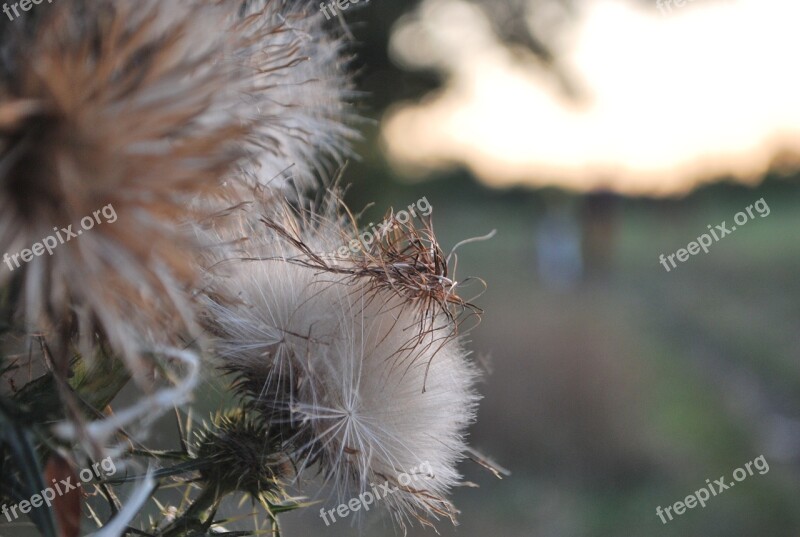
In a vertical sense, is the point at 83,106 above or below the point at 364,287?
above

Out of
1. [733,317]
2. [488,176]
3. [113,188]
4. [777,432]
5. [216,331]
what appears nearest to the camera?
[113,188]

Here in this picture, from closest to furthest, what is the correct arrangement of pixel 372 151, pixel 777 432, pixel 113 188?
pixel 113 188
pixel 372 151
pixel 777 432

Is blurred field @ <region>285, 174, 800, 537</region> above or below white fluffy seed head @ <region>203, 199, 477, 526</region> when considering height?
below

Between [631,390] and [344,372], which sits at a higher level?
[344,372]

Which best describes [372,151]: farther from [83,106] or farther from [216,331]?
[83,106]

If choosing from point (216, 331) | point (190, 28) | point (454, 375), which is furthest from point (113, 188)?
point (454, 375)

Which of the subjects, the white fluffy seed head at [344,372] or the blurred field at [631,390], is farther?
the blurred field at [631,390]

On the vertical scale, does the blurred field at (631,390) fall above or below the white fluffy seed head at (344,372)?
below

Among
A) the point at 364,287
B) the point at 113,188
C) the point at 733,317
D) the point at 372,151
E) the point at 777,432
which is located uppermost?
the point at 113,188
